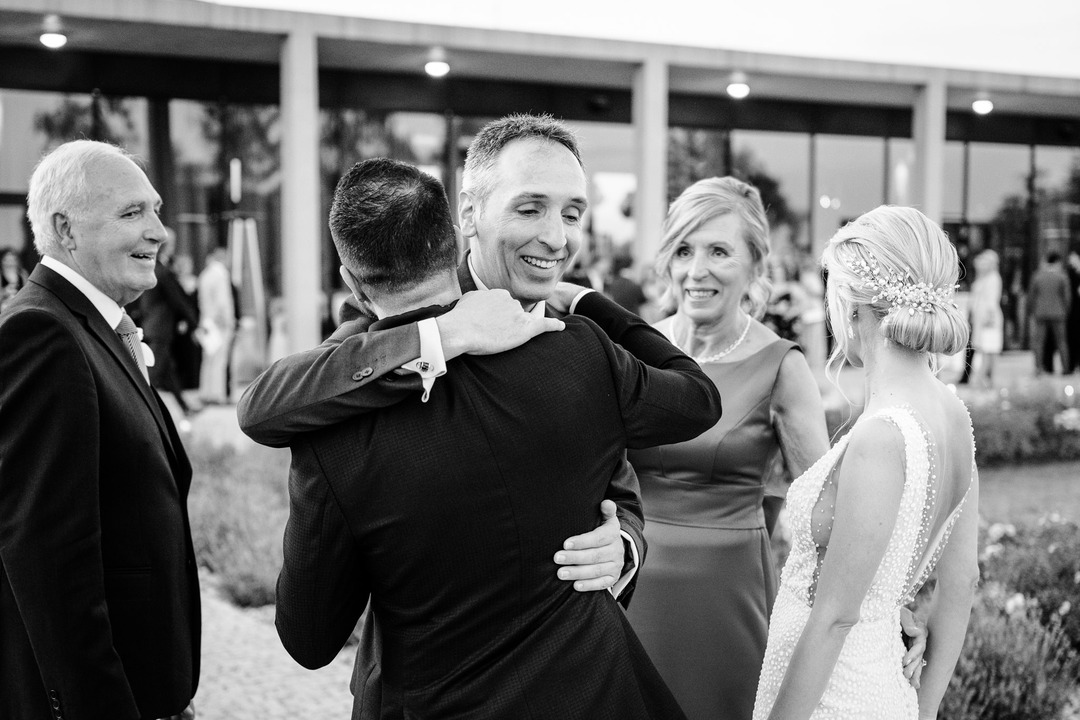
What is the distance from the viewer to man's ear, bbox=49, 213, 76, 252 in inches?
104

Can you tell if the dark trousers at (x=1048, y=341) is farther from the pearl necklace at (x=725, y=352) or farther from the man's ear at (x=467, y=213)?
the man's ear at (x=467, y=213)

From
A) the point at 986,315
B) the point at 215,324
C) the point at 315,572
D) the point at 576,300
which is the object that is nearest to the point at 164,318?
the point at 215,324

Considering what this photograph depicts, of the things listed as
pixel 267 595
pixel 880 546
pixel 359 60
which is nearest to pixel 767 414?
pixel 880 546

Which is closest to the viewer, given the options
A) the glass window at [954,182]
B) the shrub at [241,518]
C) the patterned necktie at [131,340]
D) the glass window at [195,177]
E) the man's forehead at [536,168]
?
the man's forehead at [536,168]

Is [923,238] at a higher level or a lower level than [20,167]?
lower

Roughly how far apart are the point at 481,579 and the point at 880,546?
2.88 feet

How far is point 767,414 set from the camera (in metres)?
3.15

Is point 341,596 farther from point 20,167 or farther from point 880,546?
point 20,167

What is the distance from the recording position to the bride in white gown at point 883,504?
2150mm

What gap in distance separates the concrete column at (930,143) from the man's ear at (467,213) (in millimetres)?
17893

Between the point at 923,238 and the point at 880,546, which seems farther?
the point at 923,238

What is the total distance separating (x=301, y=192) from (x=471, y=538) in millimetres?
14091

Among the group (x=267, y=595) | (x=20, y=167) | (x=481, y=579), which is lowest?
(x=267, y=595)

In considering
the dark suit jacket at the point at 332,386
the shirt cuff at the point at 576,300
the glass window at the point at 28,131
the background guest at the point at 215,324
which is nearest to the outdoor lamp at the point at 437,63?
the glass window at the point at 28,131
